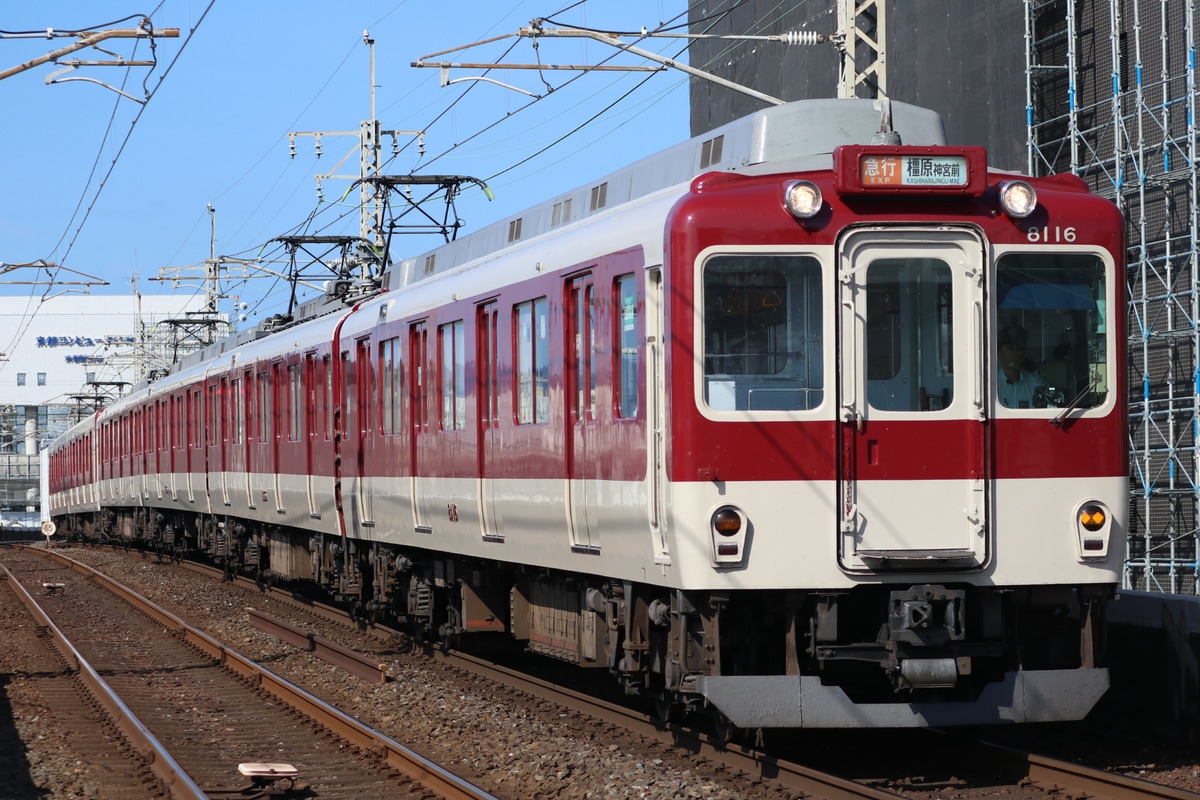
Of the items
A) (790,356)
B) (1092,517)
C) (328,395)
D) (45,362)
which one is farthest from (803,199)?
(45,362)

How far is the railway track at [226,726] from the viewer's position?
28.5 feet

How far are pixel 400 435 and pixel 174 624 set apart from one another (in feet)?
17.7

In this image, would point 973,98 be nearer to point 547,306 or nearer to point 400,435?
point 400,435

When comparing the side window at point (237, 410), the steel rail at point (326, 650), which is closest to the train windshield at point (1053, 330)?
the steel rail at point (326, 650)

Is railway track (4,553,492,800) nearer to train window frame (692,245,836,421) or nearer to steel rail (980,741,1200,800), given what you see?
train window frame (692,245,836,421)

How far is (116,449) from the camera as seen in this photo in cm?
3762

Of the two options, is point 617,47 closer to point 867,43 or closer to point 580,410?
point 867,43

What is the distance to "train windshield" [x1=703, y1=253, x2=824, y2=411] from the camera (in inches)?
317

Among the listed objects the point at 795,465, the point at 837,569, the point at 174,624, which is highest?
the point at 795,465

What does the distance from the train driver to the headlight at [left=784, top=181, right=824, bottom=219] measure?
115cm

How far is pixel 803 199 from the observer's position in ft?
26.3

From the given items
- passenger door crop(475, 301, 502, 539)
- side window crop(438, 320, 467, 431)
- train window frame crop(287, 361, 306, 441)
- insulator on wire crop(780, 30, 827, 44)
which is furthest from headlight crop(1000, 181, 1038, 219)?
train window frame crop(287, 361, 306, 441)

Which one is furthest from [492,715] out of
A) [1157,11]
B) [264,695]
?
[1157,11]

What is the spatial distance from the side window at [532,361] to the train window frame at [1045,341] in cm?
305
